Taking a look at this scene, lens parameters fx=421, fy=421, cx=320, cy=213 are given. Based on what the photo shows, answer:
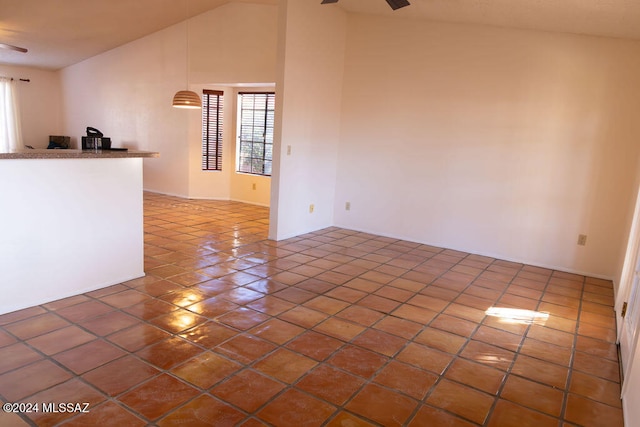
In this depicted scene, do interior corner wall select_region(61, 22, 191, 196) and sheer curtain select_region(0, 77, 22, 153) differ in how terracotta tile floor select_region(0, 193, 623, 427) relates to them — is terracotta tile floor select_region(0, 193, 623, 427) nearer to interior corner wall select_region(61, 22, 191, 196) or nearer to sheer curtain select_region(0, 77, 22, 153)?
interior corner wall select_region(61, 22, 191, 196)

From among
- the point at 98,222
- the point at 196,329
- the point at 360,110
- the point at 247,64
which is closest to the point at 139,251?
the point at 98,222

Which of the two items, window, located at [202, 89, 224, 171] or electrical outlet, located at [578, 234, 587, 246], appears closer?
electrical outlet, located at [578, 234, 587, 246]

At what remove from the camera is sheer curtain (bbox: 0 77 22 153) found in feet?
27.7

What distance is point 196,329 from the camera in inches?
113

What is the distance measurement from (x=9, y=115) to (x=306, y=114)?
6.93 m

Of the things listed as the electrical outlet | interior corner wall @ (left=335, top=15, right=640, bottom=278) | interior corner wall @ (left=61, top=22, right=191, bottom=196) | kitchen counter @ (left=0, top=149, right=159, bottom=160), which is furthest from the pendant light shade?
the electrical outlet

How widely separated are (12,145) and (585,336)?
10140mm

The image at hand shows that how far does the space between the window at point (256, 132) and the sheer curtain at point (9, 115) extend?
476 cm

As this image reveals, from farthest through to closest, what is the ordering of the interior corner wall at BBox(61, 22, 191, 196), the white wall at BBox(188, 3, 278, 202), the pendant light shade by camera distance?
the interior corner wall at BBox(61, 22, 191, 196) → the white wall at BBox(188, 3, 278, 202) → the pendant light shade

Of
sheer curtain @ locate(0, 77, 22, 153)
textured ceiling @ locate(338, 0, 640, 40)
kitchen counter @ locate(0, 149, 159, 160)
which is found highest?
textured ceiling @ locate(338, 0, 640, 40)

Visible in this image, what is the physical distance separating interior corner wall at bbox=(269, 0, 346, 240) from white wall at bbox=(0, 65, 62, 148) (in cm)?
699

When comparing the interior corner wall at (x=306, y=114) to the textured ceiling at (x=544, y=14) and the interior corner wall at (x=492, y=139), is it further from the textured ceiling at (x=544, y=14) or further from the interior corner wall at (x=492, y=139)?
the textured ceiling at (x=544, y=14)

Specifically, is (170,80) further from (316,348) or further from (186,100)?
(316,348)

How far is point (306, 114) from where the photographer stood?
5.38 meters
